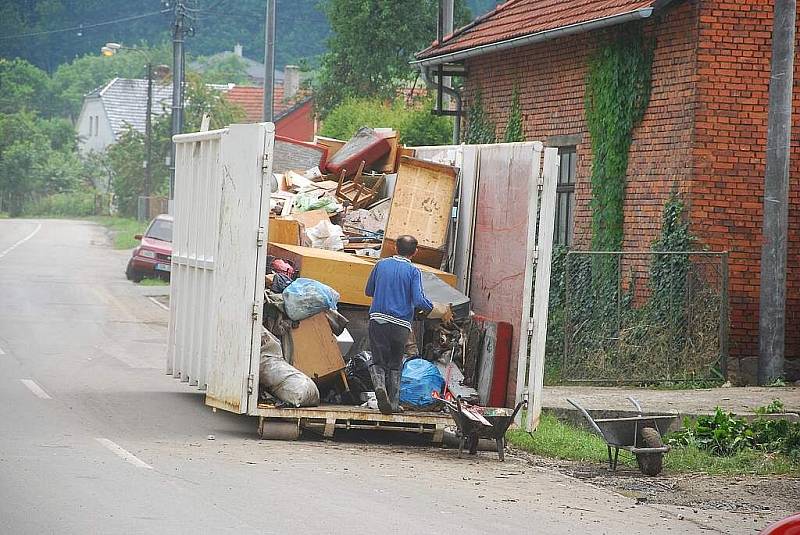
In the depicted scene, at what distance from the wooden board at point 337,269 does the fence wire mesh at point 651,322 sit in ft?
13.6

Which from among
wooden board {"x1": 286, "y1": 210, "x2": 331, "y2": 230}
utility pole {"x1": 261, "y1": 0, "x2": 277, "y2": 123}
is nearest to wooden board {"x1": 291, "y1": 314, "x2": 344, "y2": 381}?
wooden board {"x1": 286, "y1": 210, "x2": 331, "y2": 230}

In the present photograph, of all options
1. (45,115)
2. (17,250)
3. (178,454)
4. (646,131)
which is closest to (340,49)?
(17,250)

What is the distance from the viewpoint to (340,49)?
40.3 meters

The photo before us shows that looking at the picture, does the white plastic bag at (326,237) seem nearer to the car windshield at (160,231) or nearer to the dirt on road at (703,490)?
the dirt on road at (703,490)

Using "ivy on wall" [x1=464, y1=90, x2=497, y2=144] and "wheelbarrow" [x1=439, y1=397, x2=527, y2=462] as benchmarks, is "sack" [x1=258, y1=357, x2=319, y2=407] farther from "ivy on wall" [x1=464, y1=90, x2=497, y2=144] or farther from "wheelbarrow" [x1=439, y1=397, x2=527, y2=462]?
"ivy on wall" [x1=464, y1=90, x2=497, y2=144]

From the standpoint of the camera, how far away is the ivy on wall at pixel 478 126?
21.4 metres

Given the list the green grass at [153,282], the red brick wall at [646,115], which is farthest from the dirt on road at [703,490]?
the green grass at [153,282]

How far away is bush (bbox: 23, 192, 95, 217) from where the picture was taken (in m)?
81.6

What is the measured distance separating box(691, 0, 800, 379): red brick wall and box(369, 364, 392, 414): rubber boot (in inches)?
233

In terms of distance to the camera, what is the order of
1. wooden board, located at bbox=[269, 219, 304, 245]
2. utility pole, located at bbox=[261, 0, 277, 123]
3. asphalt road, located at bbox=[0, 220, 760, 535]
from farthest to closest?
1. utility pole, located at bbox=[261, 0, 277, 123]
2. wooden board, located at bbox=[269, 219, 304, 245]
3. asphalt road, located at bbox=[0, 220, 760, 535]

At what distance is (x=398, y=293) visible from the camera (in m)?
11.6

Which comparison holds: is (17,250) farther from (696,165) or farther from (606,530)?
(606,530)

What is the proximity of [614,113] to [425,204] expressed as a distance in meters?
4.98

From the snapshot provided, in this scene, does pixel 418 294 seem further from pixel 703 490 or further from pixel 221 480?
pixel 221 480
